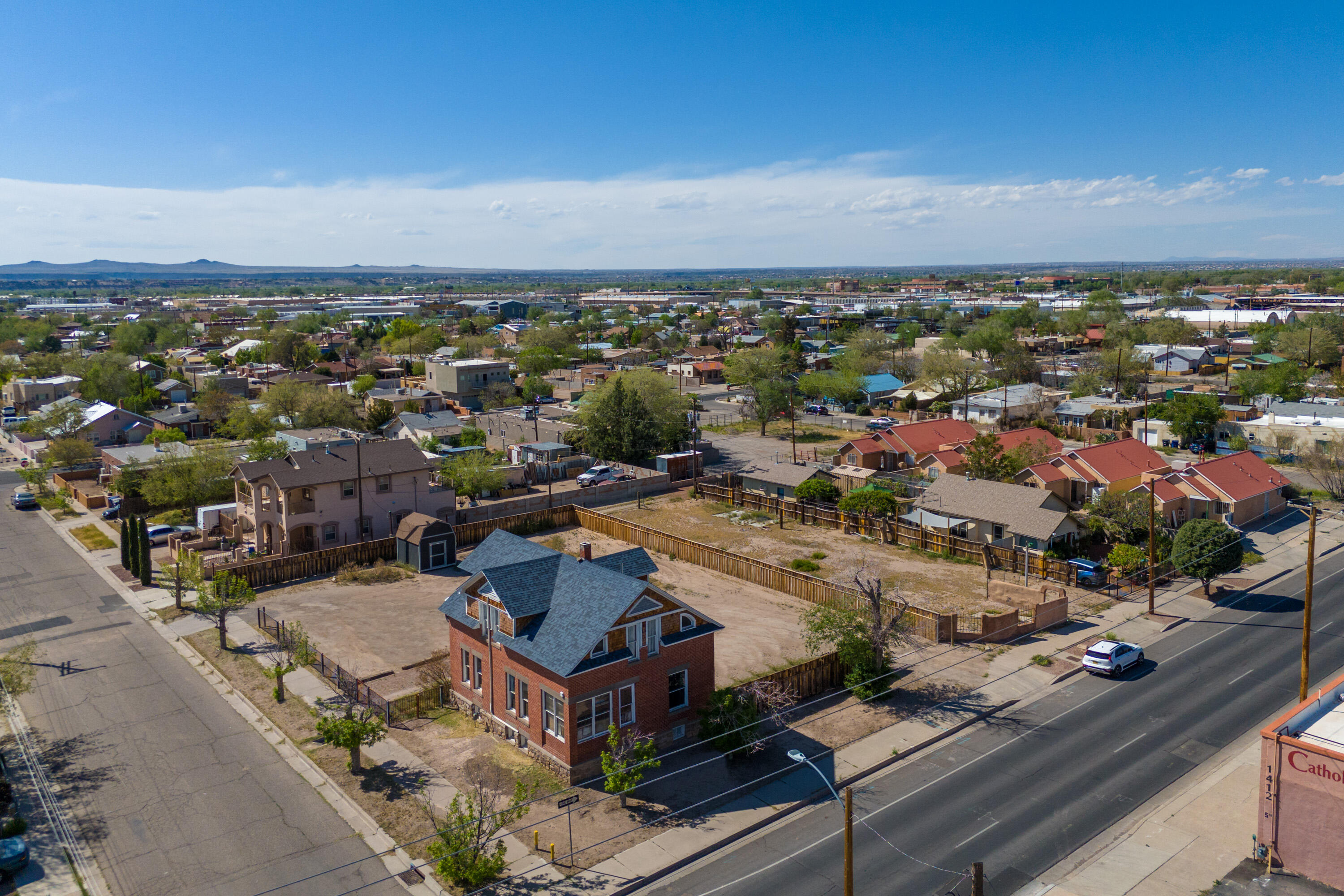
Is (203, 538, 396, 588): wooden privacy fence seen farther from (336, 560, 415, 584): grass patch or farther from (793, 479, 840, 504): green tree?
(793, 479, 840, 504): green tree

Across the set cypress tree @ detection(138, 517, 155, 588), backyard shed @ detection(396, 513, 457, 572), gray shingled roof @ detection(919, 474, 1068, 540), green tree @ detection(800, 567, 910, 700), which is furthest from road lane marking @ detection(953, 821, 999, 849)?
cypress tree @ detection(138, 517, 155, 588)

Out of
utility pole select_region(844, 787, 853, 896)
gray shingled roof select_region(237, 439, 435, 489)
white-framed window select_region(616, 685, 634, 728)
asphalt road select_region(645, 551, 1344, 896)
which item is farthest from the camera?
gray shingled roof select_region(237, 439, 435, 489)

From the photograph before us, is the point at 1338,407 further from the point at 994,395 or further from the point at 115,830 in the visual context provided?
the point at 115,830

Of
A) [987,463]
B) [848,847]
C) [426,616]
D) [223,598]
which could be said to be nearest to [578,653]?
[848,847]

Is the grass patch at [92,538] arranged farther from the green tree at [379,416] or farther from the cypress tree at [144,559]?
the green tree at [379,416]

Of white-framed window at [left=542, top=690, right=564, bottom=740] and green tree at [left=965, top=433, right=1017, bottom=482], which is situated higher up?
→ green tree at [left=965, top=433, right=1017, bottom=482]

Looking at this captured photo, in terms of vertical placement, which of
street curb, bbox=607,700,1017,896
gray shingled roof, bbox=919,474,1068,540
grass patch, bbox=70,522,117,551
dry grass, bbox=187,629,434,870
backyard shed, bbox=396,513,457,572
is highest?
gray shingled roof, bbox=919,474,1068,540
